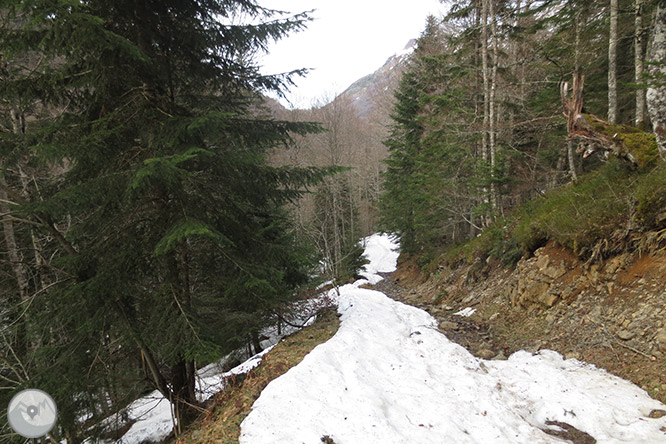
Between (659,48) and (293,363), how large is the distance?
8994 mm

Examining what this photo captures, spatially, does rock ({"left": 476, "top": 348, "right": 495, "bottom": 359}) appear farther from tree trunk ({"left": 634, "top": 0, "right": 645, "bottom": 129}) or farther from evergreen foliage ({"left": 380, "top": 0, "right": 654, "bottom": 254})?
tree trunk ({"left": 634, "top": 0, "right": 645, "bottom": 129})

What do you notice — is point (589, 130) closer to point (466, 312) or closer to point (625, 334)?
point (625, 334)

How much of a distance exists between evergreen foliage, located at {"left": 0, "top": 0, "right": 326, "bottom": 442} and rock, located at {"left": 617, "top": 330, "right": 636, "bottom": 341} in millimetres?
5099

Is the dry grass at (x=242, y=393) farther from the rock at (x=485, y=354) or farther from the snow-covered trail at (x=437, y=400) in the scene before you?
the rock at (x=485, y=354)

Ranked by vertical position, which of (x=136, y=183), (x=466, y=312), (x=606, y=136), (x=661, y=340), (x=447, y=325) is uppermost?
(x=136, y=183)

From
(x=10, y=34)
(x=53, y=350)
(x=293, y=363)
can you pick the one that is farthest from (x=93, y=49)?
(x=293, y=363)

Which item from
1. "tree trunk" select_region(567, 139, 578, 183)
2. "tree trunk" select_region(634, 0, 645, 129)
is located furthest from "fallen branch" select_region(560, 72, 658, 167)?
"tree trunk" select_region(567, 139, 578, 183)

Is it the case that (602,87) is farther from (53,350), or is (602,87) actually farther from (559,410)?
(53,350)

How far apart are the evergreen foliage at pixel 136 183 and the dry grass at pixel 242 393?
0.71 m

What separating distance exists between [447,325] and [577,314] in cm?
252

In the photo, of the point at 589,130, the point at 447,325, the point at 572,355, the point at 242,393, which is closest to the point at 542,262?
the point at 572,355

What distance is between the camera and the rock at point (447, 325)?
6.61 metres

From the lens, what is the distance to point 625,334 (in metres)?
4.16

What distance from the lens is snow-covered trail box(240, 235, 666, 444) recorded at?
119 inches
